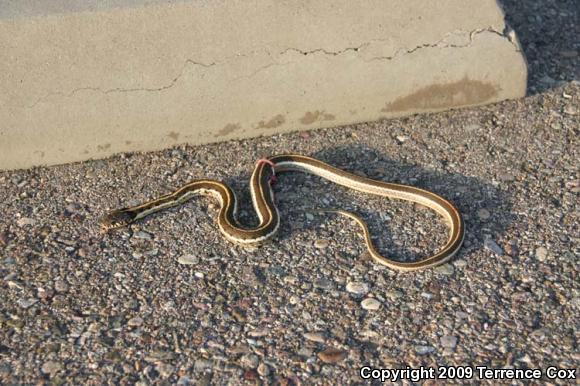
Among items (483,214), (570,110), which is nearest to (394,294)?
(483,214)

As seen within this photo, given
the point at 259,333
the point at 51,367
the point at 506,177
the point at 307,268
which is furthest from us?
the point at 506,177

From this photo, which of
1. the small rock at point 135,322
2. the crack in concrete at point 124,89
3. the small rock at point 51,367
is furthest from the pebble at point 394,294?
the crack in concrete at point 124,89

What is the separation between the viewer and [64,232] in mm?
5895

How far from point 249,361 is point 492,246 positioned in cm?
205

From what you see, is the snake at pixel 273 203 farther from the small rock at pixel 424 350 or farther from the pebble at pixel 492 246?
the small rock at pixel 424 350

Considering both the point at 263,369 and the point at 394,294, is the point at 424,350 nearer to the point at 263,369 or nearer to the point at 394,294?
the point at 394,294

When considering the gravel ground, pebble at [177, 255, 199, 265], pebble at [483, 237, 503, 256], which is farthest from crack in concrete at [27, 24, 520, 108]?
pebble at [483, 237, 503, 256]

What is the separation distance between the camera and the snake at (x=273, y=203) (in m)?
5.57

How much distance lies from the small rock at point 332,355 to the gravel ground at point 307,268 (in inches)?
0.4

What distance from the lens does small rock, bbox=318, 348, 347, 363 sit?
4.71 meters

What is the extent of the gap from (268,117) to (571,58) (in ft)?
10.8

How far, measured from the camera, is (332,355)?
475 cm

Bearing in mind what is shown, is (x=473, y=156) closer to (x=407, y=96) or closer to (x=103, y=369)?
(x=407, y=96)

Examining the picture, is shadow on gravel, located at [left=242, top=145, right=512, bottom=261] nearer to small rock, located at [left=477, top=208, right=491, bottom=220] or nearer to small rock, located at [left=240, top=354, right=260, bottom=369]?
small rock, located at [left=477, top=208, right=491, bottom=220]
